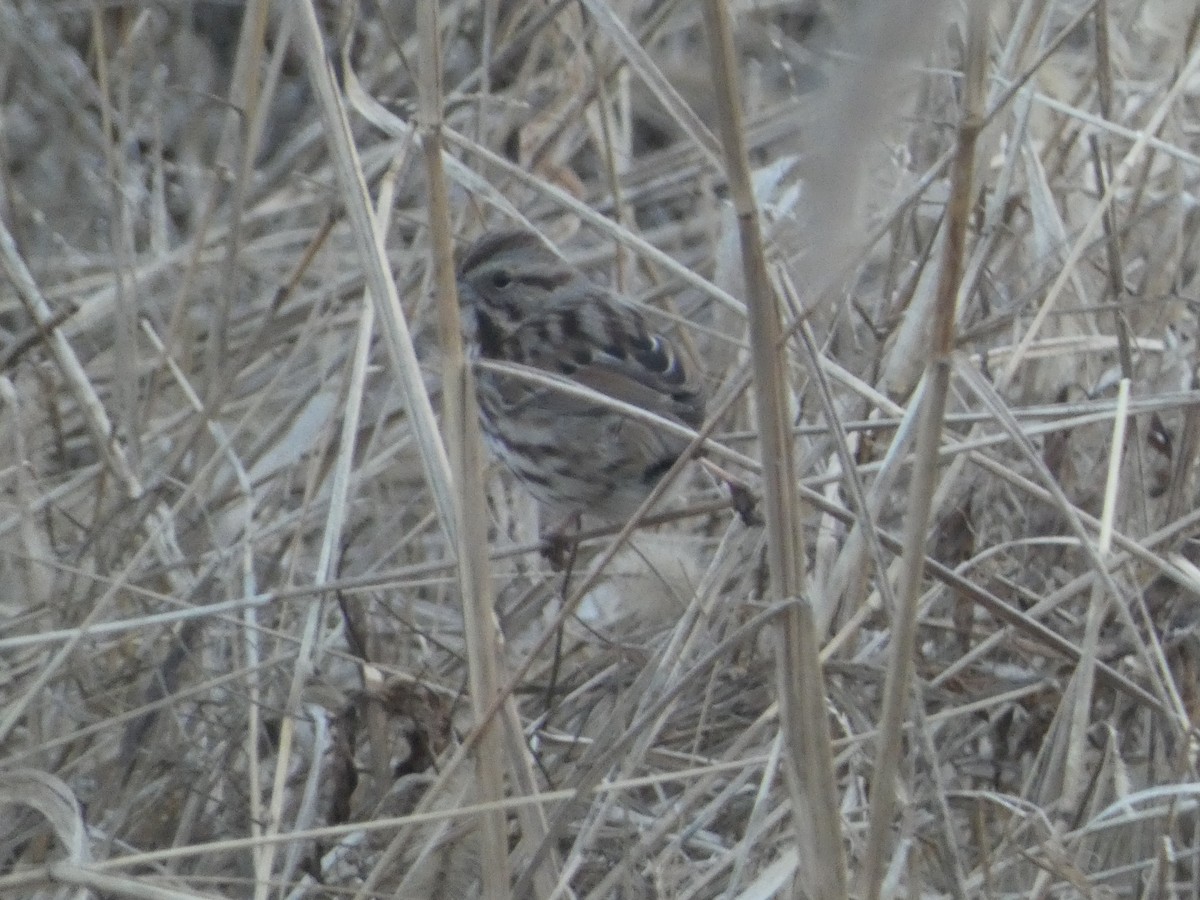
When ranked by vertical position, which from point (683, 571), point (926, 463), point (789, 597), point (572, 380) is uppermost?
point (926, 463)

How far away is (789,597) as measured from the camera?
4.57 ft

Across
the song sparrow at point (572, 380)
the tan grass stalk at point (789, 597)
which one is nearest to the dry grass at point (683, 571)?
the tan grass stalk at point (789, 597)

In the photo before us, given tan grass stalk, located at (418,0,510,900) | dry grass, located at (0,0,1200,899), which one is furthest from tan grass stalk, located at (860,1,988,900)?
tan grass stalk, located at (418,0,510,900)

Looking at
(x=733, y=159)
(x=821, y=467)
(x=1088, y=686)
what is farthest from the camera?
(x=821, y=467)

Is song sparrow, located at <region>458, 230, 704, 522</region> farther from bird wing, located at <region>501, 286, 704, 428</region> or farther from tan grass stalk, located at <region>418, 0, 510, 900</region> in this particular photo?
tan grass stalk, located at <region>418, 0, 510, 900</region>

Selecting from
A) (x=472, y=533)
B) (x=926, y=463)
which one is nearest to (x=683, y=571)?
(x=472, y=533)

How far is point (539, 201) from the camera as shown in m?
3.38

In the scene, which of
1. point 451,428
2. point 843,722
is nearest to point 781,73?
point 843,722

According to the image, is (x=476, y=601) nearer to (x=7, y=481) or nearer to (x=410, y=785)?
(x=410, y=785)

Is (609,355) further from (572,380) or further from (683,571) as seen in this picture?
(683,571)

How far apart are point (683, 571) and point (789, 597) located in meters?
1.00

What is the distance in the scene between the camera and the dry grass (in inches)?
61.2

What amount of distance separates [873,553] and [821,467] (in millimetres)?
711

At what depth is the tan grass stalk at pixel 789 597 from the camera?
1251 mm
